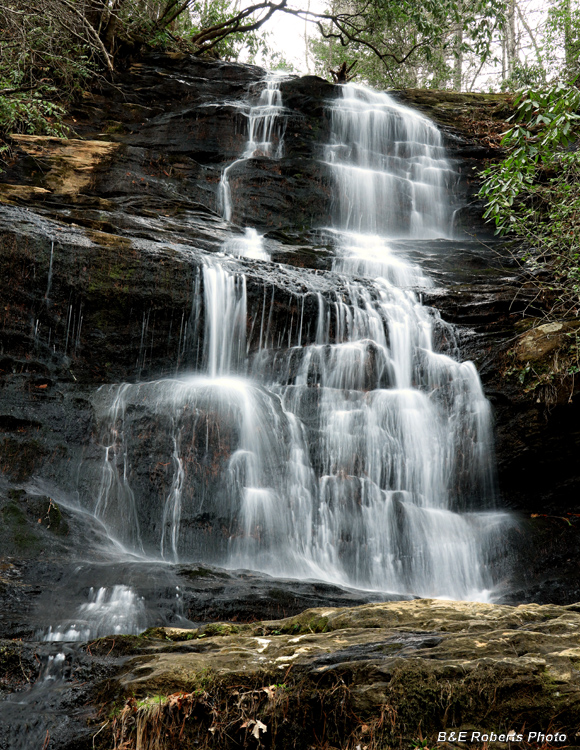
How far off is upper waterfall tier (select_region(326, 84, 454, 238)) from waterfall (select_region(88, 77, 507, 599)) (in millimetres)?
4180

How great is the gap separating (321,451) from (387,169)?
10.00m

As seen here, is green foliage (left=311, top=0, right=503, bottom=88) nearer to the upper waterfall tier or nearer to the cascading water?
the upper waterfall tier

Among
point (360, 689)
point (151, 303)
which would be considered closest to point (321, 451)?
point (151, 303)

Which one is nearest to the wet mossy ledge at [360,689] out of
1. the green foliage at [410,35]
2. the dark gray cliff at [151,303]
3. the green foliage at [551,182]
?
the dark gray cliff at [151,303]

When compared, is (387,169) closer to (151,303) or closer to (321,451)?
(151,303)

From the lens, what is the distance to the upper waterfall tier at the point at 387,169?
14.3 meters

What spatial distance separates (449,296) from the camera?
10.0 metres

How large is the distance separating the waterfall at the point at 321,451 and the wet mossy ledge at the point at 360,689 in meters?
3.58

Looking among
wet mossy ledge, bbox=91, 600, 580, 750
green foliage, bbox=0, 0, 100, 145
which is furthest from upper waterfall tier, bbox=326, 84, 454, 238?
wet mossy ledge, bbox=91, 600, 580, 750

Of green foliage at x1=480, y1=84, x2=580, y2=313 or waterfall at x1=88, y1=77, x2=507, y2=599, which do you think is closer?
green foliage at x1=480, y1=84, x2=580, y2=313

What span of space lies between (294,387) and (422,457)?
2.08 meters

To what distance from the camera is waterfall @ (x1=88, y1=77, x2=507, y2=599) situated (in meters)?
6.89

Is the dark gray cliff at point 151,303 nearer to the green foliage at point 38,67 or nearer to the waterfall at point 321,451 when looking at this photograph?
the waterfall at point 321,451

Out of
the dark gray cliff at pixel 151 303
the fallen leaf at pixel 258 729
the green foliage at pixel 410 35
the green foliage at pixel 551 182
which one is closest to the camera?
the fallen leaf at pixel 258 729
